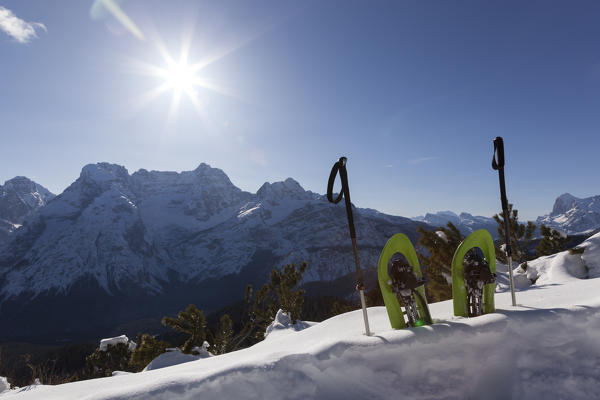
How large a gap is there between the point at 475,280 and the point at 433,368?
79.7 inches

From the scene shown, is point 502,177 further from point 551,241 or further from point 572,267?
point 551,241

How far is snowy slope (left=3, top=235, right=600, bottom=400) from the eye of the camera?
3.43m

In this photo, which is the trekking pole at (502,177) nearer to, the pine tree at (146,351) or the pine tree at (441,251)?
the pine tree at (441,251)

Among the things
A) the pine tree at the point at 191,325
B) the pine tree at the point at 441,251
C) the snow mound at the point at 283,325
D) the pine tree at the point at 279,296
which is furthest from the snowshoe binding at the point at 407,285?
the pine tree at the point at 279,296

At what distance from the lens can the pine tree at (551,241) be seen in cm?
2534

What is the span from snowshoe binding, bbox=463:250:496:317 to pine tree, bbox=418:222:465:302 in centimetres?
1123

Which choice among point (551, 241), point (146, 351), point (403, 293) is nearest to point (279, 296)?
point (146, 351)

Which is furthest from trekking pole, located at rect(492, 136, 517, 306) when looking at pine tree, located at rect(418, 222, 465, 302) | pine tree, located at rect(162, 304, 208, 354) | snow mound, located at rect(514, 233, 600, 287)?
pine tree, located at rect(162, 304, 208, 354)

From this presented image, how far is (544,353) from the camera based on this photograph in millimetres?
3816

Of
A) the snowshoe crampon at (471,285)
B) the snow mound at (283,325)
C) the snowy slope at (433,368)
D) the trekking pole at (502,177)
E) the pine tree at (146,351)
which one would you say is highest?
the trekking pole at (502,177)

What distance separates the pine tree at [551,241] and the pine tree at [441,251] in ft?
44.2

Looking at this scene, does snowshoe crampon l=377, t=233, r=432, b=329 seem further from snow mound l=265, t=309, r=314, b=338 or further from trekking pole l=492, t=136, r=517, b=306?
snow mound l=265, t=309, r=314, b=338

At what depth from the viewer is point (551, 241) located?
84.4ft

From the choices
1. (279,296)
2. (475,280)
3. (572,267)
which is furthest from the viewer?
(279,296)
